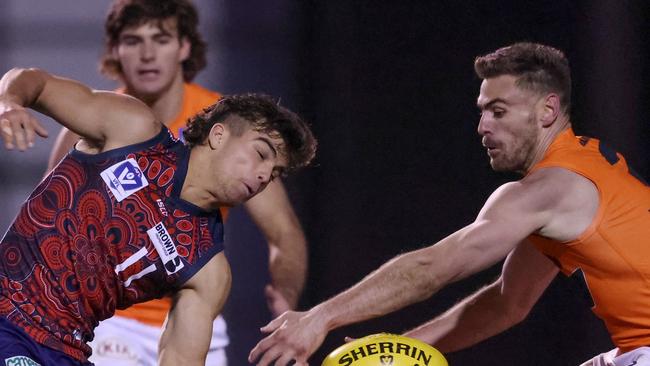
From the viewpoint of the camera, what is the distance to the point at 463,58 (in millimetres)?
5137

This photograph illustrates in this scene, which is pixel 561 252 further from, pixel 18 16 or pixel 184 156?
pixel 18 16

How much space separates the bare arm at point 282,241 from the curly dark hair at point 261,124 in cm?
115

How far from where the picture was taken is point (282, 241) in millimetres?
4410

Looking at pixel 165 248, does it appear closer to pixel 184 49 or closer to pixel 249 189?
pixel 249 189

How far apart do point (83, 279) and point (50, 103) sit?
19.0 inches

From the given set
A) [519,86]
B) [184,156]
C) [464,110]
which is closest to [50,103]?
[184,156]

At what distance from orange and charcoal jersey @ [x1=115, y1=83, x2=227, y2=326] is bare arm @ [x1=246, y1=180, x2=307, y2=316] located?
6.6 inches

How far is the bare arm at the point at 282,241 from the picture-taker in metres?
4.37

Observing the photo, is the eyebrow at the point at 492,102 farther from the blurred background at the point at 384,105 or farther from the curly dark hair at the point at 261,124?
the blurred background at the point at 384,105

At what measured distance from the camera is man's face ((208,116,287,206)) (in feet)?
10.2

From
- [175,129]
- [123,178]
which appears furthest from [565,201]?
[175,129]

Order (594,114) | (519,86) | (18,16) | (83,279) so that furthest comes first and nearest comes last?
(18,16) < (594,114) < (519,86) < (83,279)

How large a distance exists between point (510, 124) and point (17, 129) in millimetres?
1490

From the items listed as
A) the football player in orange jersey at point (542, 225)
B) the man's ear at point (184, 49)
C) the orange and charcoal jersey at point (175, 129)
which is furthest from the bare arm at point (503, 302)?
the man's ear at point (184, 49)
